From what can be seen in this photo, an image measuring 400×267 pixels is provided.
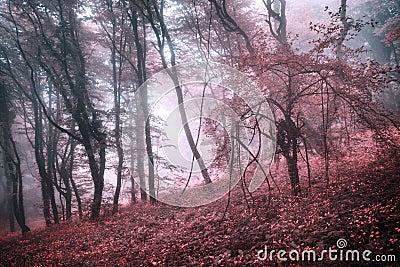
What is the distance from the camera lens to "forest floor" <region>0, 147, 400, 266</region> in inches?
189

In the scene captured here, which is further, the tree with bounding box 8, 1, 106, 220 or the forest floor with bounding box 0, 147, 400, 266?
the tree with bounding box 8, 1, 106, 220

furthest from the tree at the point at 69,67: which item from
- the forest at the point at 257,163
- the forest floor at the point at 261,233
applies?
the forest floor at the point at 261,233

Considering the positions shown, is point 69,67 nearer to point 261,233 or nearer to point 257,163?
point 257,163

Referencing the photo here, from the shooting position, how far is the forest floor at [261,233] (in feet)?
15.7

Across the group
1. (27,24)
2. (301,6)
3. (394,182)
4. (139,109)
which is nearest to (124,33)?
(139,109)

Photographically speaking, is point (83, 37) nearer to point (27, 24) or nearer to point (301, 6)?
point (27, 24)

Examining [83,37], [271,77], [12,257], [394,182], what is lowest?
[12,257]

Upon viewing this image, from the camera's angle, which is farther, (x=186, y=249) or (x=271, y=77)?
(x=271, y=77)

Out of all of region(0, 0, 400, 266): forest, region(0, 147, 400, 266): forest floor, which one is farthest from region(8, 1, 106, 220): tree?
region(0, 147, 400, 266): forest floor

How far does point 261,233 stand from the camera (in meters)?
6.03

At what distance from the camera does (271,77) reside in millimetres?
7867

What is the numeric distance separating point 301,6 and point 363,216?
28.4 m

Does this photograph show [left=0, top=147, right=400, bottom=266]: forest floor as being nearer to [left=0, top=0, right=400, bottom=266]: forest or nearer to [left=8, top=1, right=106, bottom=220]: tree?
[left=0, top=0, right=400, bottom=266]: forest

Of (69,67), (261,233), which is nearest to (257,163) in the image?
(261,233)
